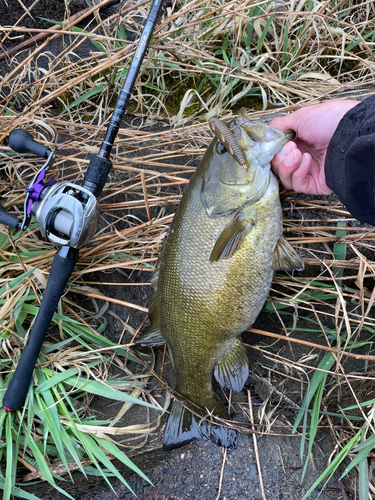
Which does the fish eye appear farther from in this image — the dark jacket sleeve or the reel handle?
the reel handle

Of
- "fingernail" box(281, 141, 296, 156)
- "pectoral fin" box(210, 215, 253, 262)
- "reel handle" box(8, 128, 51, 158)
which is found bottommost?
"pectoral fin" box(210, 215, 253, 262)

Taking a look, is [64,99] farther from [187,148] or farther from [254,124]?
[254,124]

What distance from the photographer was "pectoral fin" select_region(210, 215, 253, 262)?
70.1 inches

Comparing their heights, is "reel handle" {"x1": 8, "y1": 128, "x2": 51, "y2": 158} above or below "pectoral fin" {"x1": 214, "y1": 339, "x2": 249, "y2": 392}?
above

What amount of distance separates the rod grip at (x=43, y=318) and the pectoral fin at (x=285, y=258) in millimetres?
1140

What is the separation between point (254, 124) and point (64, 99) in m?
1.75

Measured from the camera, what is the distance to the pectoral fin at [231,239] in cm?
178

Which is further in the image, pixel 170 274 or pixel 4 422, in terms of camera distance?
pixel 4 422

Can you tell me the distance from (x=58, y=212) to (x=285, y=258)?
1.24 meters

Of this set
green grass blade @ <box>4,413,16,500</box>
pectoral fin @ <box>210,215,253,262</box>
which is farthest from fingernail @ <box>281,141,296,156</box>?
green grass blade @ <box>4,413,16,500</box>

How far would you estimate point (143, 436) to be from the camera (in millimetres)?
2291

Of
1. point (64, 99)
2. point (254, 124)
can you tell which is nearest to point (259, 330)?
point (254, 124)

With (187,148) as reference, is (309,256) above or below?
below

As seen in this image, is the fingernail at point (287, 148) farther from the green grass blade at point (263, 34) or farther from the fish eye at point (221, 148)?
the green grass blade at point (263, 34)
